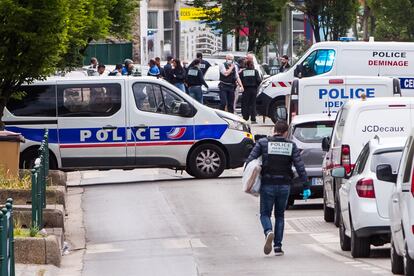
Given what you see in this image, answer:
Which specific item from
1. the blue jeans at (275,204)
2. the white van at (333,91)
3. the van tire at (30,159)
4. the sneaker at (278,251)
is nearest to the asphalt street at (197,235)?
the sneaker at (278,251)

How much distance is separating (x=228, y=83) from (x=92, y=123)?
1232cm

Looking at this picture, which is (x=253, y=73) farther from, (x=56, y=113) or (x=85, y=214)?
(x=85, y=214)

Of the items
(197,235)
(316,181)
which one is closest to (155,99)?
(316,181)

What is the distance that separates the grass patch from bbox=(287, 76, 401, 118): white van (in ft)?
27.7

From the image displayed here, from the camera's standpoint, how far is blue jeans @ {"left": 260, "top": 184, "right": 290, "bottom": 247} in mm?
16922

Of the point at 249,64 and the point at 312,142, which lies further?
the point at 249,64

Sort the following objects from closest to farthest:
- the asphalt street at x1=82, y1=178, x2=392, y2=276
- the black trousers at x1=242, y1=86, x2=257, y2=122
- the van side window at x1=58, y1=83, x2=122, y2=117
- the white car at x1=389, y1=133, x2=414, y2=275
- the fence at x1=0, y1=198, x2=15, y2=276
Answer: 1. the fence at x1=0, y1=198, x2=15, y2=276
2. the white car at x1=389, y1=133, x2=414, y2=275
3. the asphalt street at x1=82, y1=178, x2=392, y2=276
4. the van side window at x1=58, y1=83, x2=122, y2=117
5. the black trousers at x1=242, y1=86, x2=257, y2=122

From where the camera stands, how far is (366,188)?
15547 millimetres

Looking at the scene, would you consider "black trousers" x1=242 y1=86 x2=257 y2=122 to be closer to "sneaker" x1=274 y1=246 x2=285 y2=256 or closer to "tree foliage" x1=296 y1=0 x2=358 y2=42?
"tree foliage" x1=296 y1=0 x2=358 y2=42

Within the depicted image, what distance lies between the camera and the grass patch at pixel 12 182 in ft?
67.5

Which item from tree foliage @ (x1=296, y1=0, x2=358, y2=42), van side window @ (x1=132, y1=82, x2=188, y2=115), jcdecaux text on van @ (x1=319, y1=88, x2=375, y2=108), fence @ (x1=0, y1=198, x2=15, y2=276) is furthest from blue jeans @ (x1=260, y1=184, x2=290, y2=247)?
tree foliage @ (x1=296, y1=0, x2=358, y2=42)

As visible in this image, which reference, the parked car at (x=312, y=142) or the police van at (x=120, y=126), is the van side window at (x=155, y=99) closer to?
the police van at (x=120, y=126)

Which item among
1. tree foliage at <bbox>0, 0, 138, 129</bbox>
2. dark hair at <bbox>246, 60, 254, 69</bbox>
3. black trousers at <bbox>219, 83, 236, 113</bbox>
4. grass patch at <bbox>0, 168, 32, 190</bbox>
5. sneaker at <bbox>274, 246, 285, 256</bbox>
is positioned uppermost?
tree foliage at <bbox>0, 0, 138, 129</bbox>

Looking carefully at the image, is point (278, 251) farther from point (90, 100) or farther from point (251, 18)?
point (251, 18)
